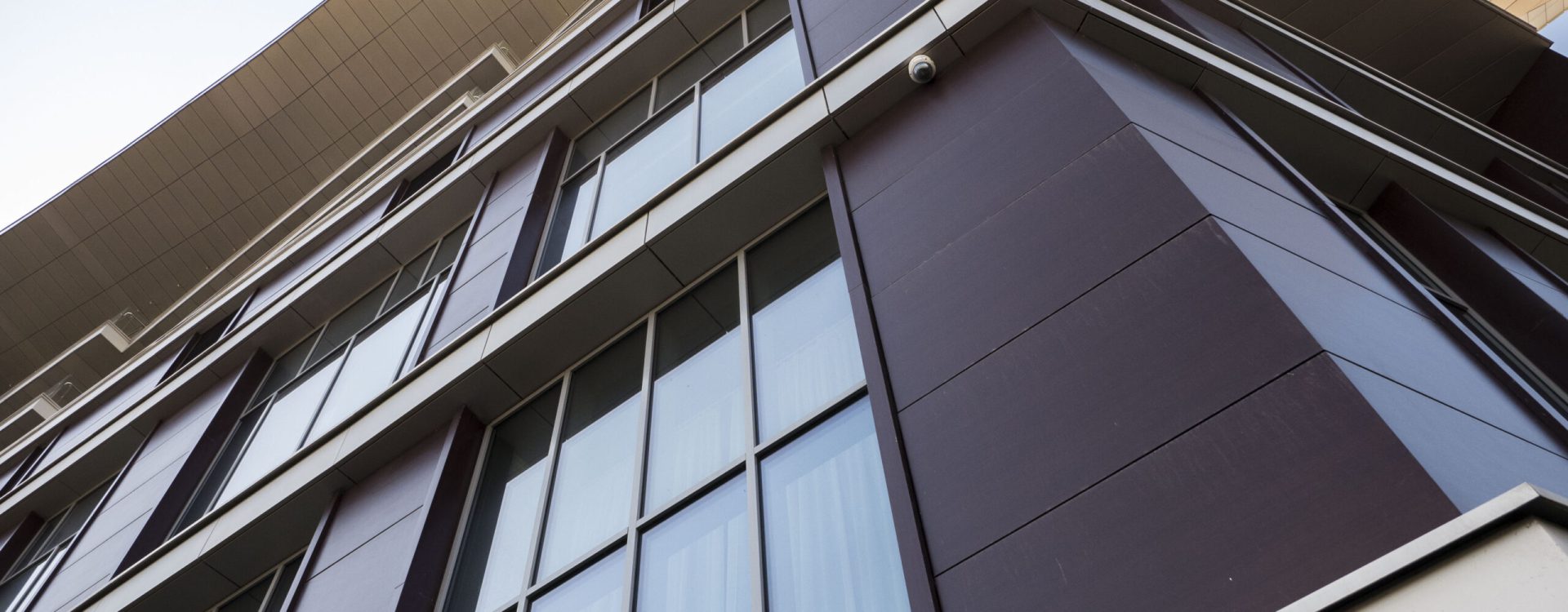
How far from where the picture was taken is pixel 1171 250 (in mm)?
5434

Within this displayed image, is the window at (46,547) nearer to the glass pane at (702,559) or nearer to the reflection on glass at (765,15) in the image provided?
the reflection on glass at (765,15)

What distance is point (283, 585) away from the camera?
35.3 ft

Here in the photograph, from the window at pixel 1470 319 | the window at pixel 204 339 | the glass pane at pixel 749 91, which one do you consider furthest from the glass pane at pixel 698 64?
the window at pixel 204 339

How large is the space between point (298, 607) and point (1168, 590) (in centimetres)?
794

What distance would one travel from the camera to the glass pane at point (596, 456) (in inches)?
311

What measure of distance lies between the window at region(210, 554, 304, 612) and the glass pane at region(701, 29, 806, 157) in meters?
5.82

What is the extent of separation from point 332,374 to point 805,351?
29.5 ft

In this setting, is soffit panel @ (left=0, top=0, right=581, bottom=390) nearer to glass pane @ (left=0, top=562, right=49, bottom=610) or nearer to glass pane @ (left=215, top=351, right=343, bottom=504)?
glass pane @ (left=0, top=562, right=49, bottom=610)

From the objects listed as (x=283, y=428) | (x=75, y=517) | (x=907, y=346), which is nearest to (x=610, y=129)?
(x=283, y=428)

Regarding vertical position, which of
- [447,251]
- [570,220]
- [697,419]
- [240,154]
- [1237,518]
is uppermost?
[240,154]

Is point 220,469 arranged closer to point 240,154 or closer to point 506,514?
point 506,514

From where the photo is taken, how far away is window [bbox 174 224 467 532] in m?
13.1

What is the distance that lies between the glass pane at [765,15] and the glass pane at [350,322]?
6.38 meters

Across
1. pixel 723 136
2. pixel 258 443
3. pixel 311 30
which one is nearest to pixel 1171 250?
pixel 723 136
